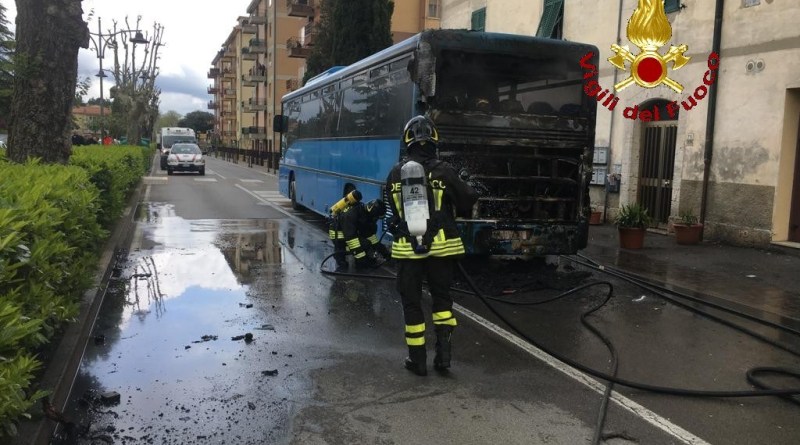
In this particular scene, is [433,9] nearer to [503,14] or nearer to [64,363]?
[503,14]

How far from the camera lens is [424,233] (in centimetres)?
484

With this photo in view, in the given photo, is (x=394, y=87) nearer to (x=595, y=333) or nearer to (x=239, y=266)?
(x=239, y=266)

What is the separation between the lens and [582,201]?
827 cm

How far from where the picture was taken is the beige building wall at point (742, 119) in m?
10.6

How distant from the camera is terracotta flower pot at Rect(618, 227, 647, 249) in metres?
11.0

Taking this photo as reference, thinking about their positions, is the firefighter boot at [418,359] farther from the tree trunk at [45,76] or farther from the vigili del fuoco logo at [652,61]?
the vigili del fuoco logo at [652,61]

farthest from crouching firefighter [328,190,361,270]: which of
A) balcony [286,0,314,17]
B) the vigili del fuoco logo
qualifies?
balcony [286,0,314,17]

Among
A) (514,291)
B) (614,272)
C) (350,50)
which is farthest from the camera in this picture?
(350,50)

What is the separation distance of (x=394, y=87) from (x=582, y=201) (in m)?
2.85

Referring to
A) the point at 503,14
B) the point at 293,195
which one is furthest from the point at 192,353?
the point at 503,14

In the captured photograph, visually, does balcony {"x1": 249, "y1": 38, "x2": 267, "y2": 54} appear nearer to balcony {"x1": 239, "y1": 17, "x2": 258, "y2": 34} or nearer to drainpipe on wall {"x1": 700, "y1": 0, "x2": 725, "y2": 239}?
balcony {"x1": 239, "y1": 17, "x2": 258, "y2": 34}

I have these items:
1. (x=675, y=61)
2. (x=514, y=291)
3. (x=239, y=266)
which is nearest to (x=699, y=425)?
(x=514, y=291)

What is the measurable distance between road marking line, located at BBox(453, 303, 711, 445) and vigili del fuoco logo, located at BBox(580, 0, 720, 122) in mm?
7481

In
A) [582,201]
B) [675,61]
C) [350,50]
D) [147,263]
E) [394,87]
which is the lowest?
[147,263]
